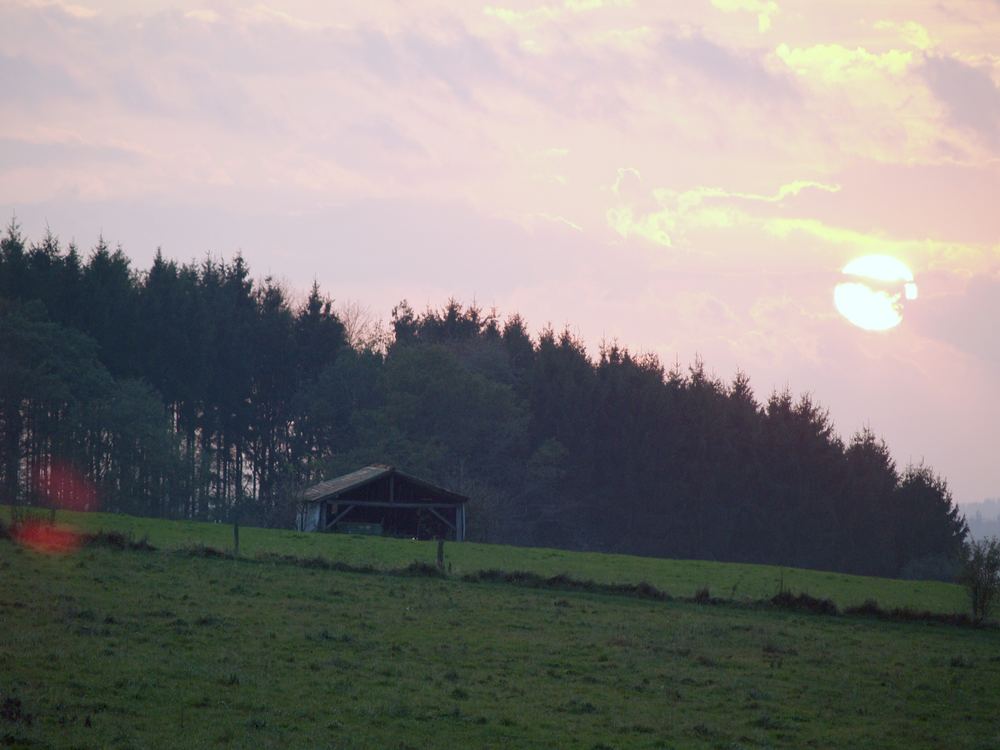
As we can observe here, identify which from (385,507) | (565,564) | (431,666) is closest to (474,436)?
(385,507)

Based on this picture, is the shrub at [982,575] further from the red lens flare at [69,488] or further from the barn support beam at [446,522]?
the red lens flare at [69,488]

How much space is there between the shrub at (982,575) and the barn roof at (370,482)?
116 feet

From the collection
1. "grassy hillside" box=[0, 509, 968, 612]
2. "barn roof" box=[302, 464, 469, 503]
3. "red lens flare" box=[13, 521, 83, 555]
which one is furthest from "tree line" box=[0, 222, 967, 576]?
"red lens flare" box=[13, 521, 83, 555]

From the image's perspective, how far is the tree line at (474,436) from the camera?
284 feet

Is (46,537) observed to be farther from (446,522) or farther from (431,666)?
(446,522)

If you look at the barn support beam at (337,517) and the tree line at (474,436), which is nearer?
the barn support beam at (337,517)

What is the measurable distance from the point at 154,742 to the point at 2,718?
215 centimetres

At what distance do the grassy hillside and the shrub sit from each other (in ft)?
14.6

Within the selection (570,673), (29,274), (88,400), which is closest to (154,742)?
(570,673)

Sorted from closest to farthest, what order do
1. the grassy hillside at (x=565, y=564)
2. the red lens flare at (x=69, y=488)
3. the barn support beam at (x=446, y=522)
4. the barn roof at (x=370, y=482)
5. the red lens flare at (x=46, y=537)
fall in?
the red lens flare at (x=46, y=537) < the grassy hillside at (x=565, y=564) < the barn roof at (x=370, y=482) < the barn support beam at (x=446, y=522) < the red lens flare at (x=69, y=488)

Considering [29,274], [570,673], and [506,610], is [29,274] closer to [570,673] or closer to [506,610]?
[506,610]

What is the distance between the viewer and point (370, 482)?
6669cm

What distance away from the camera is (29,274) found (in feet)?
281

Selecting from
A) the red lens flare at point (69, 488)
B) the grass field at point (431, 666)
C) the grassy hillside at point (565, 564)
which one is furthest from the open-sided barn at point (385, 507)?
the grass field at point (431, 666)
